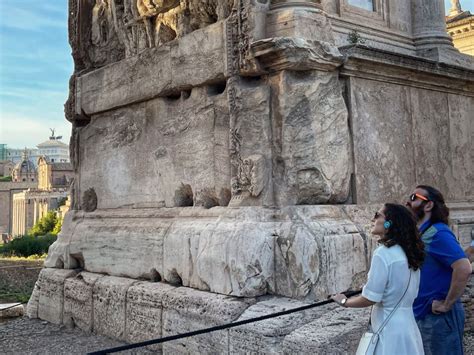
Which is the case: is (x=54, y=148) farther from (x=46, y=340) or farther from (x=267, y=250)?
(x=267, y=250)

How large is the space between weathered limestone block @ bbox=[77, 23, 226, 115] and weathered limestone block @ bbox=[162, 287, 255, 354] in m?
1.96

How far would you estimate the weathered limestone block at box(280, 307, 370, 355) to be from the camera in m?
3.87

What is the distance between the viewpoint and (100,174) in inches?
277

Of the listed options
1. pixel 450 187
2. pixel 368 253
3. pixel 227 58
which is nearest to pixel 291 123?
pixel 227 58

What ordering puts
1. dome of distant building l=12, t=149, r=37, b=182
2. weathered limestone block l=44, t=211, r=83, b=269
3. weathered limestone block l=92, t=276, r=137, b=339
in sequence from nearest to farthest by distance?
weathered limestone block l=92, t=276, r=137, b=339, weathered limestone block l=44, t=211, r=83, b=269, dome of distant building l=12, t=149, r=37, b=182

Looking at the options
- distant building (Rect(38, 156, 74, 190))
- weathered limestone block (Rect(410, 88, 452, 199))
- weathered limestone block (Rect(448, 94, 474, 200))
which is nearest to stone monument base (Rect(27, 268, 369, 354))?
weathered limestone block (Rect(410, 88, 452, 199))

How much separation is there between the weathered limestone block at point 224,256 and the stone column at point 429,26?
121 inches

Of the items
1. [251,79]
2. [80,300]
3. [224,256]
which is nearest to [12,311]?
[80,300]

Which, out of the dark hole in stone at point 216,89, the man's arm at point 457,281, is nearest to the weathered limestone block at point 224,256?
the dark hole in stone at point 216,89

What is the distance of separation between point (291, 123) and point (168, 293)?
1839 mm

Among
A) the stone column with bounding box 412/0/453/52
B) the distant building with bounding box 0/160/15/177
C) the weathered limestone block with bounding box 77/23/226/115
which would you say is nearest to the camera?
the weathered limestone block with bounding box 77/23/226/115

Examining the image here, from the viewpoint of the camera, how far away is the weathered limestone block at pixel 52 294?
22.0ft

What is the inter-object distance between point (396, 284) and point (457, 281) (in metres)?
0.60

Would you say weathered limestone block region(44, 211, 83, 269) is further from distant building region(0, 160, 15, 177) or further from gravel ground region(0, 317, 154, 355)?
distant building region(0, 160, 15, 177)
